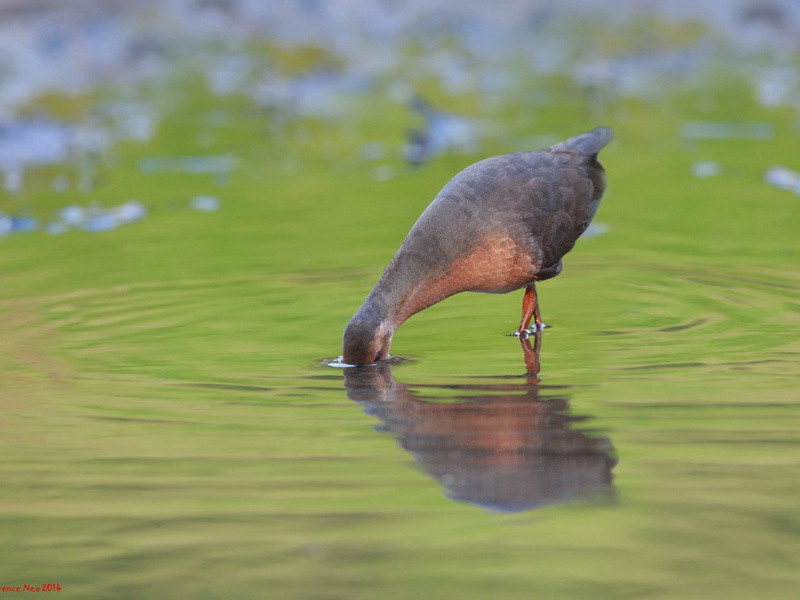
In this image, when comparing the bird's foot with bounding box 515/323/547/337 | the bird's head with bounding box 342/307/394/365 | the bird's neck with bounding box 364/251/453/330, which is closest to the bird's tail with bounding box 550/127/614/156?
the bird's foot with bounding box 515/323/547/337

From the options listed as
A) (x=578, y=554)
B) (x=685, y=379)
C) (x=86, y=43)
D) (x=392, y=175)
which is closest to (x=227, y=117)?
(x=86, y=43)

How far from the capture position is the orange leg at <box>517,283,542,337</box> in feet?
23.2

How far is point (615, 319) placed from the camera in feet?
23.2

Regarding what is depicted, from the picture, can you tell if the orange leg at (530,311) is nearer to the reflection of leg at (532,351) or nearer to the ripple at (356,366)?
the reflection of leg at (532,351)

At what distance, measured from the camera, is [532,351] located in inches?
257

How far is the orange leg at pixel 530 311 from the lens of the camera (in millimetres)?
7074

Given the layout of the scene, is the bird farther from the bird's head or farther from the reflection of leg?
the reflection of leg

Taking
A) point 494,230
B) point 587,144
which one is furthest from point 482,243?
point 587,144

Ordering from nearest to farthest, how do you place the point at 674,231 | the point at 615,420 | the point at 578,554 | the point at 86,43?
the point at 578,554, the point at 615,420, the point at 674,231, the point at 86,43

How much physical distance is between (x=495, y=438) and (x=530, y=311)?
228 cm

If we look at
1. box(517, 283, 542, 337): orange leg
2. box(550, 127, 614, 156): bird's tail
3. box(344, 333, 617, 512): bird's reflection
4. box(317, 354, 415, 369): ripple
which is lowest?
box(344, 333, 617, 512): bird's reflection

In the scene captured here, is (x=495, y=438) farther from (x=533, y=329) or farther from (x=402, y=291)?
(x=533, y=329)

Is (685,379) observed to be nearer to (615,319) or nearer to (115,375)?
(615,319)

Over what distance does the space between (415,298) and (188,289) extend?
7.07ft
